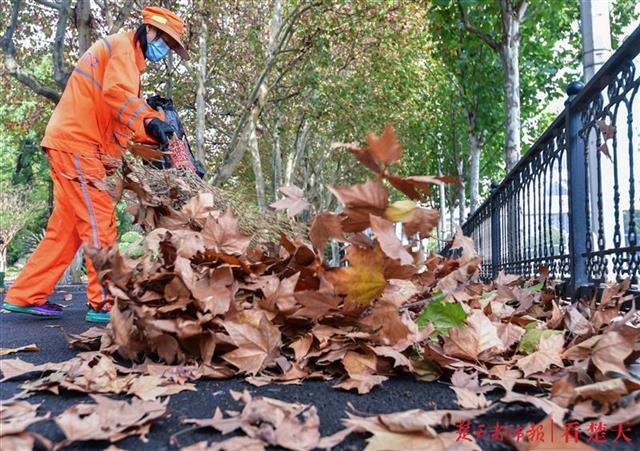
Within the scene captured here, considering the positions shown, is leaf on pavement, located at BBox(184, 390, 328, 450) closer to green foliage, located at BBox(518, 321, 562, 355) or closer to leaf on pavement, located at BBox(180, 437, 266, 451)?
leaf on pavement, located at BBox(180, 437, 266, 451)

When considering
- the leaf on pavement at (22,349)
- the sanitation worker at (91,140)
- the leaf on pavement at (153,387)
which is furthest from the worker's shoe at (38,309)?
the leaf on pavement at (153,387)

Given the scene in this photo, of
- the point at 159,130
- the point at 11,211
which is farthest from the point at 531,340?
the point at 11,211

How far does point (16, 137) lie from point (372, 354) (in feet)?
74.1

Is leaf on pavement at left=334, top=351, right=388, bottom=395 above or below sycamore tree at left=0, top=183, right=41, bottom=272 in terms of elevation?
below

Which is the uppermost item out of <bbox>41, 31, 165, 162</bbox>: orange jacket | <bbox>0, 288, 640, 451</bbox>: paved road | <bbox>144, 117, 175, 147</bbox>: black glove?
<bbox>41, 31, 165, 162</bbox>: orange jacket

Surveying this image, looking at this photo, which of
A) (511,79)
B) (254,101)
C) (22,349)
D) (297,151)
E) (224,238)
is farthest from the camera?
(297,151)

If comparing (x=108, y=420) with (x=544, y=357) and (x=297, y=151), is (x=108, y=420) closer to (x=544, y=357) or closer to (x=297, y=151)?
(x=544, y=357)

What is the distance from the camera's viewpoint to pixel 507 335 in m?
1.95

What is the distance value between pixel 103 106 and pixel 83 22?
575 cm

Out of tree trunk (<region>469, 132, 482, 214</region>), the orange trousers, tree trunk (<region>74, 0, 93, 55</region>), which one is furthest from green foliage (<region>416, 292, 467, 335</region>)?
tree trunk (<region>469, 132, 482, 214</region>)

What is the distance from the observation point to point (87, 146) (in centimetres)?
387

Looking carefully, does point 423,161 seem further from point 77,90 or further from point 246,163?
point 77,90

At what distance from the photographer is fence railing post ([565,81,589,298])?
3.38 m

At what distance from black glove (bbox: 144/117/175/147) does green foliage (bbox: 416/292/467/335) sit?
7.45 ft
